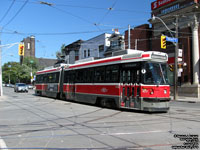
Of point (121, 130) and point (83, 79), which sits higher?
point (83, 79)

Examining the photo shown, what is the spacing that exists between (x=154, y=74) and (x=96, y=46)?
3403 cm

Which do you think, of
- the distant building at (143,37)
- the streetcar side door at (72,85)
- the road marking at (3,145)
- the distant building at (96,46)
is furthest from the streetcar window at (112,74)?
the distant building at (96,46)

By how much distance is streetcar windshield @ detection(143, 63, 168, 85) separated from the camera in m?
11.3

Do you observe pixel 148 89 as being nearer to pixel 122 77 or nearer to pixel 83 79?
pixel 122 77

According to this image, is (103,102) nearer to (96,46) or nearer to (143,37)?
(143,37)

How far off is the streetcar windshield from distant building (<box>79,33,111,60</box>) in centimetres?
3019

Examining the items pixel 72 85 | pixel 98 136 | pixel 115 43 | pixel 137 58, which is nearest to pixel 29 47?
pixel 115 43

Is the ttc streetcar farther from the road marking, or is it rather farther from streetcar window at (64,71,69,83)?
the road marking

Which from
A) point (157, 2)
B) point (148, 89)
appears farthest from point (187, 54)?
point (148, 89)

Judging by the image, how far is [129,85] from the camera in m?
12.0

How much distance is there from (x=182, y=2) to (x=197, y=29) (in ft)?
13.7

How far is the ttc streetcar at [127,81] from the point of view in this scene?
11.2 m

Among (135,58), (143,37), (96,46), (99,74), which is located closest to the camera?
(135,58)

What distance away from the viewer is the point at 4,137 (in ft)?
21.9
